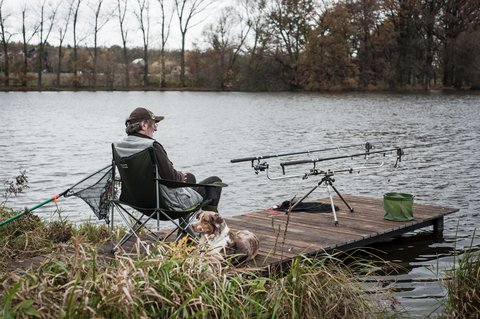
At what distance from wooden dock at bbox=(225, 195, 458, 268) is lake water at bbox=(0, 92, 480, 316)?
347 millimetres

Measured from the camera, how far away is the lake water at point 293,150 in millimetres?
8258

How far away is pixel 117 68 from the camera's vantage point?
64.6m

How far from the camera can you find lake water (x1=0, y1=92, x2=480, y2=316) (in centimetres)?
826

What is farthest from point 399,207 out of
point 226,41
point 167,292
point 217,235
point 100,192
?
point 226,41

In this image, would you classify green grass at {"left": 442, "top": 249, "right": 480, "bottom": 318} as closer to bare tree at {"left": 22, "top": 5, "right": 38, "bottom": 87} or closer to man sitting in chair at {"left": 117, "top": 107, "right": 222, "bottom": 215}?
man sitting in chair at {"left": 117, "top": 107, "right": 222, "bottom": 215}

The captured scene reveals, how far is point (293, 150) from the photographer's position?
62.4ft

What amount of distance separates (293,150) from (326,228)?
11.8 metres

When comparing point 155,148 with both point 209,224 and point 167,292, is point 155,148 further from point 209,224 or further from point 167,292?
point 167,292

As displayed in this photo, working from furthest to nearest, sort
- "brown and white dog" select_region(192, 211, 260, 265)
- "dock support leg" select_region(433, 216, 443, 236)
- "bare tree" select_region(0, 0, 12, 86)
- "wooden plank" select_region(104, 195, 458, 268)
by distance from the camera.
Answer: "bare tree" select_region(0, 0, 12, 86) < "dock support leg" select_region(433, 216, 443, 236) < "wooden plank" select_region(104, 195, 458, 268) < "brown and white dog" select_region(192, 211, 260, 265)

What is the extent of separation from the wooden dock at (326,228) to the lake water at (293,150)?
347 millimetres

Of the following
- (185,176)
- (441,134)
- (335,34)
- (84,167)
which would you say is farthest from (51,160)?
(335,34)

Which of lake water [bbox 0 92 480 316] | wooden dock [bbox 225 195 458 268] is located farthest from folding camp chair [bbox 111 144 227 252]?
lake water [bbox 0 92 480 316]

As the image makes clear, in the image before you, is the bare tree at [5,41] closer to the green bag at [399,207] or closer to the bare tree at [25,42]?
the bare tree at [25,42]

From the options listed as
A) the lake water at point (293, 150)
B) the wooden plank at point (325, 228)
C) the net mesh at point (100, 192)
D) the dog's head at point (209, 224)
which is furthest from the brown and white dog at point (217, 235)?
the lake water at point (293, 150)
